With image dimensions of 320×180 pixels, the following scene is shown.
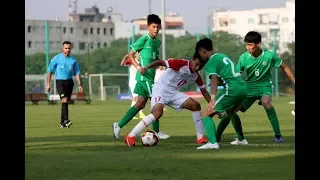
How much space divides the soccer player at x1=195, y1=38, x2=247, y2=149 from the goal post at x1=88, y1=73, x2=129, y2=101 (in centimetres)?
4335

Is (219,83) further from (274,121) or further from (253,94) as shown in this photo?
(274,121)

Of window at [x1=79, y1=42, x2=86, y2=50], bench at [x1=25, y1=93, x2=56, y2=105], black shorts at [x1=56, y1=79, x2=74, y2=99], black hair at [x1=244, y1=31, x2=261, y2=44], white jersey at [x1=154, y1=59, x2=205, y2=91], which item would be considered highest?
window at [x1=79, y1=42, x2=86, y2=50]

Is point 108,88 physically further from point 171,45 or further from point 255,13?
point 255,13

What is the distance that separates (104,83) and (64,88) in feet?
129

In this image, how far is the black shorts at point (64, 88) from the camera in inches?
762

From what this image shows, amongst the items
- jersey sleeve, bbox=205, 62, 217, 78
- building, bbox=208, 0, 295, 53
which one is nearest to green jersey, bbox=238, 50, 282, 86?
jersey sleeve, bbox=205, 62, 217, 78

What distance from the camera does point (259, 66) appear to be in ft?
43.5

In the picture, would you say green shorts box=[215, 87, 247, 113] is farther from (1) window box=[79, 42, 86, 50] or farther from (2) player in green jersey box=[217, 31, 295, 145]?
(1) window box=[79, 42, 86, 50]

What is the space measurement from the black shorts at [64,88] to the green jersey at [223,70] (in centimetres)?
774

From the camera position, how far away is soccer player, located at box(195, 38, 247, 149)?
11656 millimetres

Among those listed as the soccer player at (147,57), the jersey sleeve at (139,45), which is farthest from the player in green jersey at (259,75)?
the jersey sleeve at (139,45)

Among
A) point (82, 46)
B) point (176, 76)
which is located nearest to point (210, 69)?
point (176, 76)
